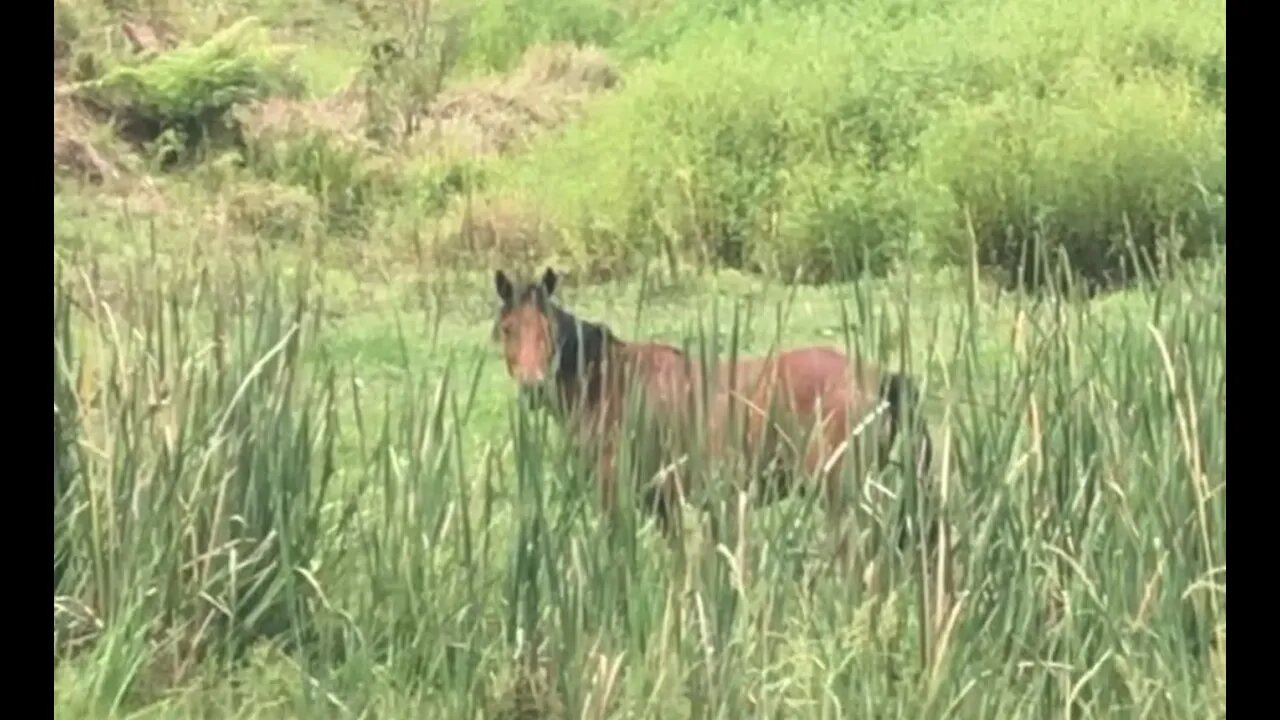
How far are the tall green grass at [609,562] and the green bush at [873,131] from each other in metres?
2.60

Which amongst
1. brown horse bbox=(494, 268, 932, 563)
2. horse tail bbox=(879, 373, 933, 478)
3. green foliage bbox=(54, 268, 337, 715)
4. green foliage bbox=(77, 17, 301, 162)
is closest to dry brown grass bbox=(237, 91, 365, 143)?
green foliage bbox=(77, 17, 301, 162)

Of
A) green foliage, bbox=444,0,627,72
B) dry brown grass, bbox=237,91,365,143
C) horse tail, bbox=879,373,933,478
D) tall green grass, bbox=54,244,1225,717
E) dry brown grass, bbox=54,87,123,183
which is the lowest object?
tall green grass, bbox=54,244,1225,717

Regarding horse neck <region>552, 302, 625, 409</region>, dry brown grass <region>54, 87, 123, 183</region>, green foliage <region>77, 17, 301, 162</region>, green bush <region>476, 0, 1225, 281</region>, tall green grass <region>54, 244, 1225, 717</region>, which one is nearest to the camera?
tall green grass <region>54, 244, 1225, 717</region>

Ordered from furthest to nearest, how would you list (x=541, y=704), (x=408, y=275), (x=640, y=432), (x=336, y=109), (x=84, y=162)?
1. (x=336, y=109)
2. (x=84, y=162)
3. (x=408, y=275)
4. (x=640, y=432)
5. (x=541, y=704)

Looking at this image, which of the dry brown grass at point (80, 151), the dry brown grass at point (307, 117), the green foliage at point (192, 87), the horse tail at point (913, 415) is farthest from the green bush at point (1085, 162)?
the horse tail at point (913, 415)

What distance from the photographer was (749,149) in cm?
550

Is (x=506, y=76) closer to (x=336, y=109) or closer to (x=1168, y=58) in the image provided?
(x=336, y=109)

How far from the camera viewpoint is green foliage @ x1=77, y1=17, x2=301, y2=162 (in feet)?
18.2

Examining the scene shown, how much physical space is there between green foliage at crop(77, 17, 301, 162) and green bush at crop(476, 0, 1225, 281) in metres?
0.88

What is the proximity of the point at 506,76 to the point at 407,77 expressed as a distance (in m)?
0.28

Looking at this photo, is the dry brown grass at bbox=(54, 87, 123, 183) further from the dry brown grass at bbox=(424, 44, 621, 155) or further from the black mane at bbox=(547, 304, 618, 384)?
the black mane at bbox=(547, 304, 618, 384)

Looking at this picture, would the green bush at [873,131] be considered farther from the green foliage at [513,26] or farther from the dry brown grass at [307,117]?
the dry brown grass at [307,117]
